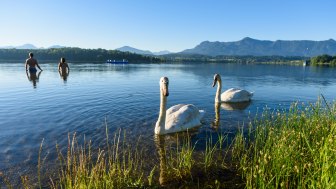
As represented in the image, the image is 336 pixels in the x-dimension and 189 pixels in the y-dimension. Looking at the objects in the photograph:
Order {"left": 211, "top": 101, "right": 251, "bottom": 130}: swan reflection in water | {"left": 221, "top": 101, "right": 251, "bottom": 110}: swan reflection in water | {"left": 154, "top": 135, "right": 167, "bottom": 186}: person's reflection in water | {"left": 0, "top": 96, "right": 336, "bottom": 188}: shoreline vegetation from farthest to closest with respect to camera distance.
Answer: {"left": 221, "top": 101, "right": 251, "bottom": 110}: swan reflection in water < {"left": 211, "top": 101, "right": 251, "bottom": 130}: swan reflection in water < {"left": 154, "top": 135, "right": 167, "bottom": 186}: person's reflection in water < {"left": 0, "top": 96, "right": 336, "bottom": 188}: shoreline vegetation

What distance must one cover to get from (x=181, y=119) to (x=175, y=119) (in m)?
0.27

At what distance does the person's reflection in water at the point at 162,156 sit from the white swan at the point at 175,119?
0.36 meters

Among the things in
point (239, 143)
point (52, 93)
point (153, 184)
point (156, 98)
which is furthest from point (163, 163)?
point (52, 93)

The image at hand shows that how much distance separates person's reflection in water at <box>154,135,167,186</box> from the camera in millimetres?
7179

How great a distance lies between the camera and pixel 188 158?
23.4ft

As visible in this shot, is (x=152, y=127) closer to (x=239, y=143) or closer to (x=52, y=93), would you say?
(x=239, y=143)

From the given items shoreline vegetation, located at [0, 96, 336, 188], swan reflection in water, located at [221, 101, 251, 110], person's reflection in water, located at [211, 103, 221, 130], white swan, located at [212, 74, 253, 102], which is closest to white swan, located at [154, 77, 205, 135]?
person's reflection in water, located at [211, 103, 221, 130]

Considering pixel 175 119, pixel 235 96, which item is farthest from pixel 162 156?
pixel 235 96

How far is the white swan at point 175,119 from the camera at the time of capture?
407 inches

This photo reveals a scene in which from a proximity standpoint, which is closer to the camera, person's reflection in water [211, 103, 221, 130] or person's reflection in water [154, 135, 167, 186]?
person's reflection in water [154, 135, 167, 186]

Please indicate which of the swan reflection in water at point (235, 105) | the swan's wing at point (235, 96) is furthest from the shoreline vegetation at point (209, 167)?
the swan's wing at point (235, 96)

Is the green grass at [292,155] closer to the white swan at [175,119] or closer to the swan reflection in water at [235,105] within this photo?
the white swan at [175,119]

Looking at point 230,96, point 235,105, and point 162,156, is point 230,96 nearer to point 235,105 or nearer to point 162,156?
point 235,105

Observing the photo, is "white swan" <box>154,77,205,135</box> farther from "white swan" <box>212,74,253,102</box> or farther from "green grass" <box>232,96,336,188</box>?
"white swan" <box>212,74,253,102</box>
